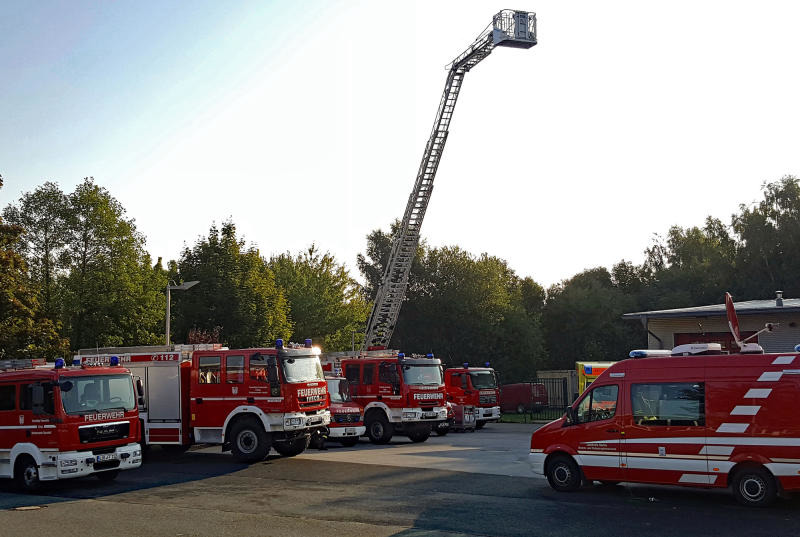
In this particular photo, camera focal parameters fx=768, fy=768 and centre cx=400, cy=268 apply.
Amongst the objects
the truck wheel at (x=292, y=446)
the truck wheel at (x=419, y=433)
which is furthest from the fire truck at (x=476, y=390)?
the truck wheel at (x=292, y=446)

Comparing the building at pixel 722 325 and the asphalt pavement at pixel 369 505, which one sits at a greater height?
the building at pixel 722 325

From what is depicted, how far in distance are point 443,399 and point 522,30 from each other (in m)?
19.8

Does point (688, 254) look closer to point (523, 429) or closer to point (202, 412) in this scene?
point (523, 429)

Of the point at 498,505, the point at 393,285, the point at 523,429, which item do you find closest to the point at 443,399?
the point at 523,429

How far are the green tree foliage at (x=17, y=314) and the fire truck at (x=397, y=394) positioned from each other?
17794 mm

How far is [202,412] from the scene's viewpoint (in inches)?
746

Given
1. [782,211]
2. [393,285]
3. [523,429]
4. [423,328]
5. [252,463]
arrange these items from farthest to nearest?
[423,328] < [782,211] < [393,285] < [523,429] < [252,463]

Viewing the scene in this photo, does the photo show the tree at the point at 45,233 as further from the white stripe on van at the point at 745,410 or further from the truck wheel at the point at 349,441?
the white stripe on van at the point at 745,410

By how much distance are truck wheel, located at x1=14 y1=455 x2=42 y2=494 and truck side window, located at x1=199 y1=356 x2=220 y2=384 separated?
180 inches

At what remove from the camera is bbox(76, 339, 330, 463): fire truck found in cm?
1820

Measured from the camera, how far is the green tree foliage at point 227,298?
42281 millimetres

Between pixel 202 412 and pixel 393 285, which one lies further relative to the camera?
pixel 393 285

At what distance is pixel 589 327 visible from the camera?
217 feet

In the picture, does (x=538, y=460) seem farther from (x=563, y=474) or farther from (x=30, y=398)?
(x=30, y=398)
